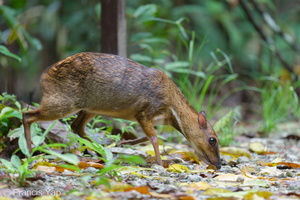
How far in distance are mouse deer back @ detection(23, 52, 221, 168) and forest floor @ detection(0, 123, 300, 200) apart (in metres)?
0.31

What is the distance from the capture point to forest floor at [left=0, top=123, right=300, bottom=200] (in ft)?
9.17

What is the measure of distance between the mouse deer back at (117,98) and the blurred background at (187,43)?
50.6 inches

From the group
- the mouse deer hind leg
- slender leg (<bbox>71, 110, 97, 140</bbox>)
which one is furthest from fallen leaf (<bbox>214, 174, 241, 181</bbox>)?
slender leg (<bbox>71, 110, 97, 140</bbox>)

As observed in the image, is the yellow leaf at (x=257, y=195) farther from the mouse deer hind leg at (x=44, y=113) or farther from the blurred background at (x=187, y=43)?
the blurred background at (x=187, y=43)

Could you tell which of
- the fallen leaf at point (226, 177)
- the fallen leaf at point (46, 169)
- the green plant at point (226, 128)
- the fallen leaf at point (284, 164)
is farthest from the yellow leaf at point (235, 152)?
the fallen leaf at point (46, 169)

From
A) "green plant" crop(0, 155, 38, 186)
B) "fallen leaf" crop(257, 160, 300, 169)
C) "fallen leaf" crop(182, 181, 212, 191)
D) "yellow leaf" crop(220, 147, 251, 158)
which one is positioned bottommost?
"yellow leaf" crop(220, 147, 251, 158)

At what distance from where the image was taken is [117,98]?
450 centimetres

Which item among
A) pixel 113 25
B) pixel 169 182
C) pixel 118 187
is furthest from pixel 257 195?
pixel 113 25

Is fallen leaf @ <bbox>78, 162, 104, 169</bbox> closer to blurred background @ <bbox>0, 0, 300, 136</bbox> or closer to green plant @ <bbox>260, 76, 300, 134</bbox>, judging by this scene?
blurred background @ <bbox>0, 0, 300, 136</bbox>

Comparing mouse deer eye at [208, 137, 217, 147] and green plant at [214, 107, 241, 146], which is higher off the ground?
mouse deer eye at [208, 137, 217, 147]

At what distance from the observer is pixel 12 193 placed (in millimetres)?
2744

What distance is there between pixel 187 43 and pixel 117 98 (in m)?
4.75

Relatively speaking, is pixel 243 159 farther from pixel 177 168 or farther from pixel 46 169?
pixel 46 169

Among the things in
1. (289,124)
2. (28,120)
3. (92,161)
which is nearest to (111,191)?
(92,161)
